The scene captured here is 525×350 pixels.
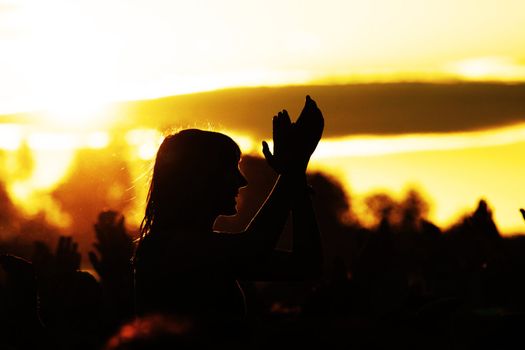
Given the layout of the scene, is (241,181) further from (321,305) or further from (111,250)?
(111,250)

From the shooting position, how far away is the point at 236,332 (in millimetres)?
2418

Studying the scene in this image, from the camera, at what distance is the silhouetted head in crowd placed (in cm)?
441

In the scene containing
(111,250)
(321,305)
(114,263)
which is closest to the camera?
(321,305)

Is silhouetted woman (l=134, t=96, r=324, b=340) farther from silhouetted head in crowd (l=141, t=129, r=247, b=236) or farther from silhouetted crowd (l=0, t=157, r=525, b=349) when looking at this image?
silhouetted crowd (l=0, t=157, r=525, b=349)

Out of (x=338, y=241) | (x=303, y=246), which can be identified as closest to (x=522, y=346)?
(x=303, y=246)

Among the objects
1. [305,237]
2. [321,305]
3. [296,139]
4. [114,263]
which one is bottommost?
[114,263]

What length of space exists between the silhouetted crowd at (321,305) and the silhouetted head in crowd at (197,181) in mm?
410

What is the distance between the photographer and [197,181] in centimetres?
443

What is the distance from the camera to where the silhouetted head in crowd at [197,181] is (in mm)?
4406

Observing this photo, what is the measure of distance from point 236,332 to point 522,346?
1.73 m

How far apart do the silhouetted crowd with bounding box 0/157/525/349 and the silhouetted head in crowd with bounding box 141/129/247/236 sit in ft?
1.35

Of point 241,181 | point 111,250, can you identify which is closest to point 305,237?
point 241,181

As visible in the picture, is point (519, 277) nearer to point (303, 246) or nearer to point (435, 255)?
point (303, 246)

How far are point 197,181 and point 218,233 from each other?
33cm
